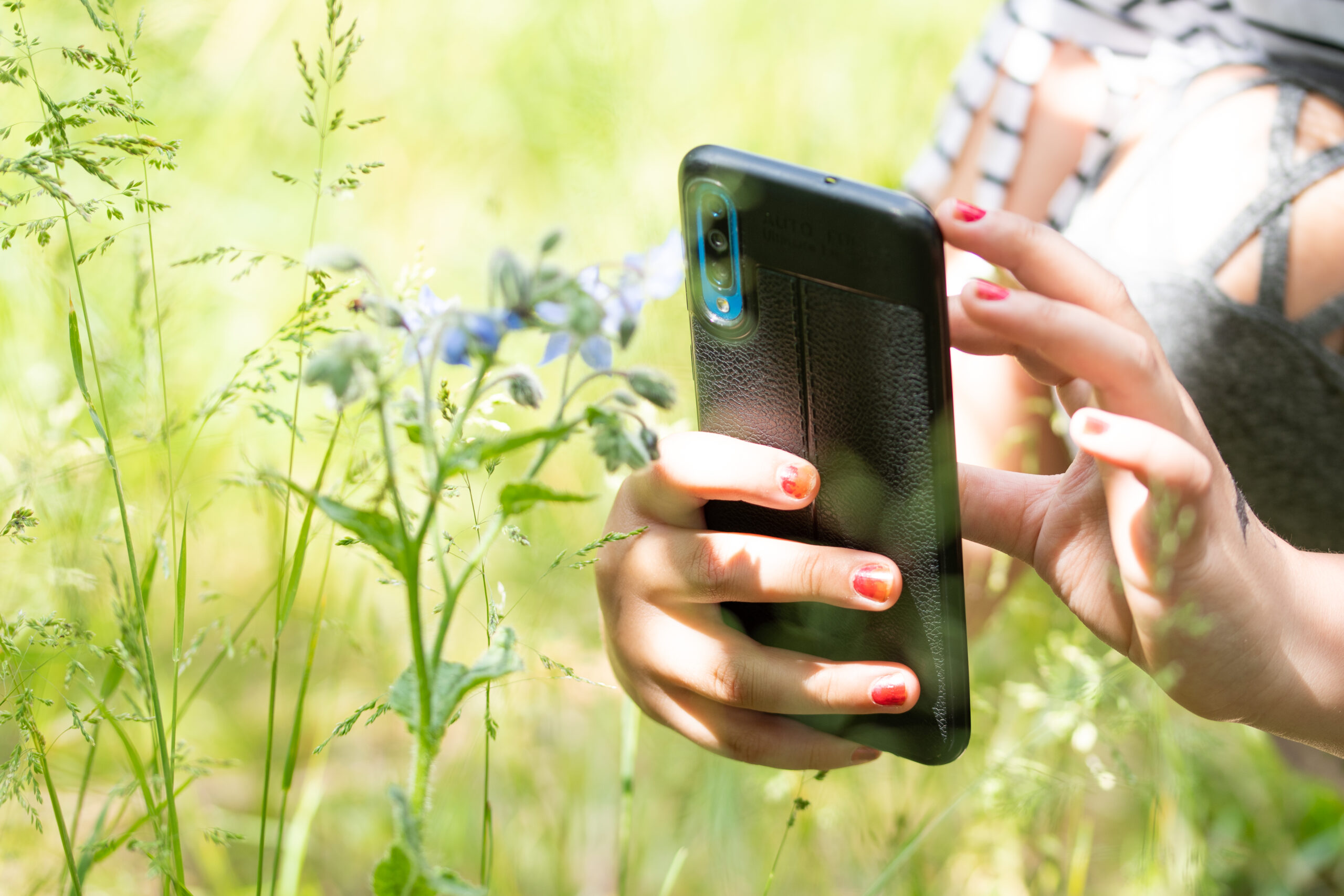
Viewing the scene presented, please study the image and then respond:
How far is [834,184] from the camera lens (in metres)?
0.57

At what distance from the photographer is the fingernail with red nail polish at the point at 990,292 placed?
1.87 feet

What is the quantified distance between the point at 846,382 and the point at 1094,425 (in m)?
0.16

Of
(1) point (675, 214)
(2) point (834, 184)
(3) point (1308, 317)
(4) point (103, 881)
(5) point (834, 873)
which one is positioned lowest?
(5) point (834, 873)

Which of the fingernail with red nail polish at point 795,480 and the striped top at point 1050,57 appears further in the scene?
the striped top at point 1050,57

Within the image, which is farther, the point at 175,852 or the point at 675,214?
the point at 675,214

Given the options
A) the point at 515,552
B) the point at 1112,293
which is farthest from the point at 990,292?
the point at 515,552

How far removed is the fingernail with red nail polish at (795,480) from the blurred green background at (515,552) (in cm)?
27

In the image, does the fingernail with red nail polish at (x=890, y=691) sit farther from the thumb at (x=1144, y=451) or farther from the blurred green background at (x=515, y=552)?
the thumb at (x=1144, y=451)

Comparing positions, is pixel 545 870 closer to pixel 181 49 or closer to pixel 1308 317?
pixel 1308 317

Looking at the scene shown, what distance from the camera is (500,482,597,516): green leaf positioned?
1.23 ft

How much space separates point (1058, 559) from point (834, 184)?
37 cm

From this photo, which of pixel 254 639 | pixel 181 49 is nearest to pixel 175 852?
pixel 254 639

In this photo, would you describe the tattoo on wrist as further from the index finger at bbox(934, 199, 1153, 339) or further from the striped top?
the striped top

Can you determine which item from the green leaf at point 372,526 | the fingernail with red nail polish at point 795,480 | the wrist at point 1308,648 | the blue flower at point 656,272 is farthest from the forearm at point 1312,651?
the green leaf at point 372,526
